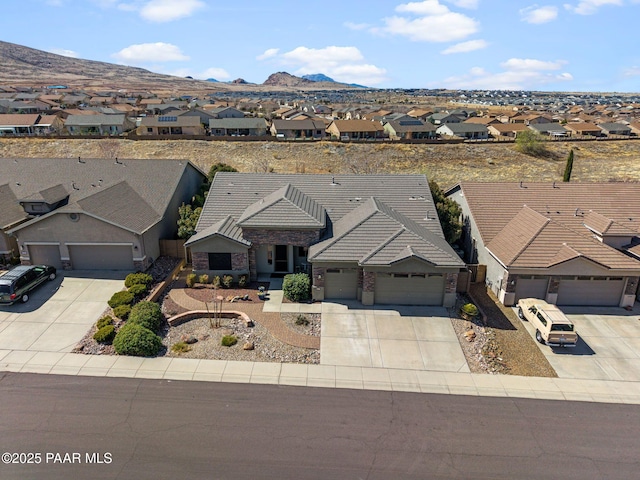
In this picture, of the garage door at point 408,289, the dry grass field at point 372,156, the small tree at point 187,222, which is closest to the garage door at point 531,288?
the garage door at point 408,289

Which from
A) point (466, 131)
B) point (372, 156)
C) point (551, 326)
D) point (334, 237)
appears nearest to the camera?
point (551, 326)

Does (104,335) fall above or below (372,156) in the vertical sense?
below

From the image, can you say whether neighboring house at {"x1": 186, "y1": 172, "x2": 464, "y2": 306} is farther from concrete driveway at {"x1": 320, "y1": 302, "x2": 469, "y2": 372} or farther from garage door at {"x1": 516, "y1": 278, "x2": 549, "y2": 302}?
garage door at {"x1": 516, "y1": 278, "x2": 549, "y2": 302}

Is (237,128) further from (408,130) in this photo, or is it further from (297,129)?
(408,130)

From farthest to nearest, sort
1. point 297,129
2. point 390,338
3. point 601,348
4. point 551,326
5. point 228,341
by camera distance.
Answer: point 297,129 → point 390,338 → point 601,348 → point 551,326 → point 228,341

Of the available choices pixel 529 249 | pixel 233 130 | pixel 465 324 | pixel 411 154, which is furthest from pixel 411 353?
pixel 233 130

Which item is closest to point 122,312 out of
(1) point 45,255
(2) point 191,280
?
(2) point 191,280

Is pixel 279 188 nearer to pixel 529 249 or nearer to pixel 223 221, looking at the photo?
pixel 223 221
